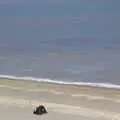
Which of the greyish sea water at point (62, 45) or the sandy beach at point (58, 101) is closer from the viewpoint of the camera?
the sandy beach at point (58, 101)

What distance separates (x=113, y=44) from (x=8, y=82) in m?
6.52

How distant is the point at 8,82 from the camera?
926 cm

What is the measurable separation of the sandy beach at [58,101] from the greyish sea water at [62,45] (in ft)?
2.61

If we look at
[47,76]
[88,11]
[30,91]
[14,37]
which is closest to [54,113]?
[30,91]

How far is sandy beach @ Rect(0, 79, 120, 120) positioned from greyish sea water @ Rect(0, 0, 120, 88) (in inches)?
31.3

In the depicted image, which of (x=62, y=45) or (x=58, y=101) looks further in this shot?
(x=62, y=45)

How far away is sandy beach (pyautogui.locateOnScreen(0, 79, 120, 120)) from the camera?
6293 millimetres

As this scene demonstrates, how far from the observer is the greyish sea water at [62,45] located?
10.3 meters

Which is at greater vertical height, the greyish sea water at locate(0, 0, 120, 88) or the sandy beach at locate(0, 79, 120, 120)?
the greyish sea water at locate(0, 0, 120, 88)

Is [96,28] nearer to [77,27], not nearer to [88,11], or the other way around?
[77,27]

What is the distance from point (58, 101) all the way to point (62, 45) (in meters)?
8.46

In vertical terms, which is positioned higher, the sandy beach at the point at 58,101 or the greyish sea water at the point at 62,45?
the greyish sea water at the point at 62,45

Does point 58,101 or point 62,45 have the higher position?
point 62,45

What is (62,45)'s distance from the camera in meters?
15.7
